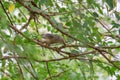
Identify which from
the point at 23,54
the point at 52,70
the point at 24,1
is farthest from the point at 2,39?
the point at 52,70

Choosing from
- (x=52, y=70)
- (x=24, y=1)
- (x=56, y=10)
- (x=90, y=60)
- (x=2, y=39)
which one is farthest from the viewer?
(x=52, y=70)

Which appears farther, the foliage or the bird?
the bird

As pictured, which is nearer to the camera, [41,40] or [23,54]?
[23,54]

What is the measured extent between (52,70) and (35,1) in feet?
1.13

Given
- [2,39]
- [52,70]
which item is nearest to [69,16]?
[52,70]

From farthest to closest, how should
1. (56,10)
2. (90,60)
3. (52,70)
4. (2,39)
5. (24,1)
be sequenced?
(52,70), (56,10), (90,60), (24,1), (2,39)

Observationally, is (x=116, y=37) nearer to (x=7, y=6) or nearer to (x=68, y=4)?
(x=68, y=4)

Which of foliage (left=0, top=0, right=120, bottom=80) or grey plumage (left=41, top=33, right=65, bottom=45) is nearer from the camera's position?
foliage (left=0, top=0, right=120, bottom=80)

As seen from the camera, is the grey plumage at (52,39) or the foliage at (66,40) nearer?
the foliage at (66,40)

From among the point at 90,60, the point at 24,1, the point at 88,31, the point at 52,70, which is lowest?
the point at 52,70

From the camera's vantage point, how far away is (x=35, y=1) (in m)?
1.20

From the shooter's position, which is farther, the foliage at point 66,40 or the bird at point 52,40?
the bird at point 52,40

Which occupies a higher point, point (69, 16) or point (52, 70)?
point (69, 16)

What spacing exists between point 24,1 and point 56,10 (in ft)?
0.89
